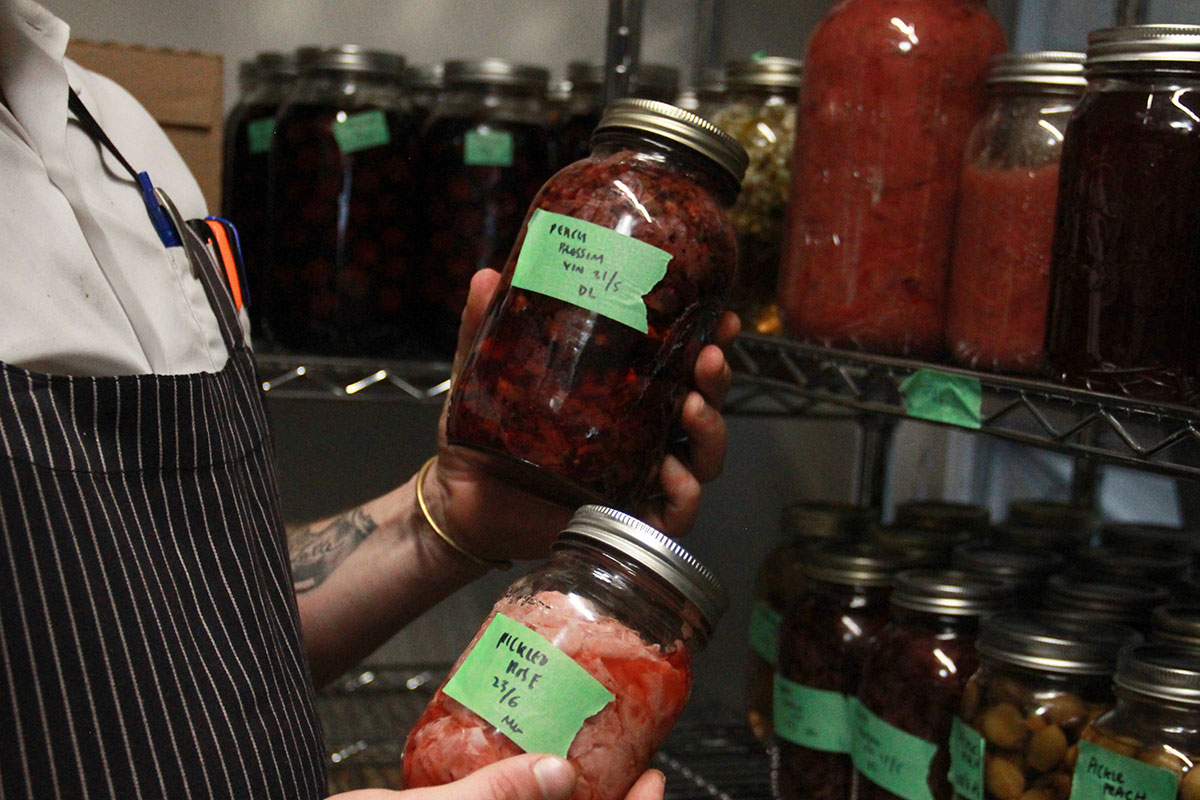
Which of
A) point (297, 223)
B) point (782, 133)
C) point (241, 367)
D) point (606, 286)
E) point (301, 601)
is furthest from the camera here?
point (297, 223)

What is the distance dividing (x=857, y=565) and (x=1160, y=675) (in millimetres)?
359

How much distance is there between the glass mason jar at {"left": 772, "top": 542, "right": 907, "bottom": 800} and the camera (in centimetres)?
101

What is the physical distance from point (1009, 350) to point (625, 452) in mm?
291

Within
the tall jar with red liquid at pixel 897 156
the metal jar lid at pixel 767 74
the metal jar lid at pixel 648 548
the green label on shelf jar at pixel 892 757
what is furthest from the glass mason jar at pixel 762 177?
the metal jar lid at pixel 648 548

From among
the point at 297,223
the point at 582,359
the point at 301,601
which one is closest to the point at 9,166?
the point at 582,359

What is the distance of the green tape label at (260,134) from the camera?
134 centimetres

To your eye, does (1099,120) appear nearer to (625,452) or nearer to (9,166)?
(625,452)

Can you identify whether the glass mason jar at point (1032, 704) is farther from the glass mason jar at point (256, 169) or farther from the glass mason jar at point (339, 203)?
the glass mason jar at point (256, 169)

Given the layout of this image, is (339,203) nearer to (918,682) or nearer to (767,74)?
(767,74)

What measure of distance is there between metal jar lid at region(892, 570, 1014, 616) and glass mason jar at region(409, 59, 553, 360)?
585 mm

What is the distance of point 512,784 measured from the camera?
21.5 inches

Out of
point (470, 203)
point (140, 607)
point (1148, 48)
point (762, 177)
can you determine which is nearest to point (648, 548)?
point (140, 607)

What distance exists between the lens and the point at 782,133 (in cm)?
113

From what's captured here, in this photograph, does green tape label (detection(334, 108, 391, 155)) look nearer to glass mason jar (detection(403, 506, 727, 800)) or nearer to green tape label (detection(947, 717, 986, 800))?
glass mason jar (detection(403, 506, 727, 800))
